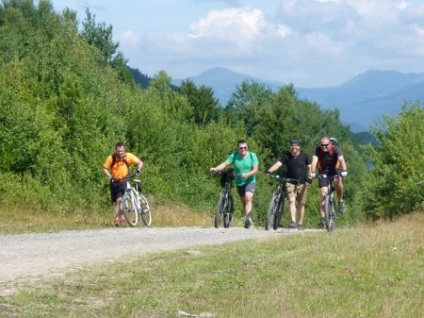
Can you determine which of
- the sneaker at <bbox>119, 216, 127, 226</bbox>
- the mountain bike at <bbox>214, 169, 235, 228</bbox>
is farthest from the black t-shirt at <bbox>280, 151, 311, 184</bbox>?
the sneaker at <bbox>119, 216, 127, 226</bbox>

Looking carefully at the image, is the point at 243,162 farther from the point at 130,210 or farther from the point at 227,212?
the point at 130,210

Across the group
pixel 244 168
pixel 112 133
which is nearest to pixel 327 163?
pixel 244 168

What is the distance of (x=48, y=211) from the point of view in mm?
23078

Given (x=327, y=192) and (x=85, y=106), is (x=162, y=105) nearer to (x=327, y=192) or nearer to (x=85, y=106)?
(x=85, y=106)

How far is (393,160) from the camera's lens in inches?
2173

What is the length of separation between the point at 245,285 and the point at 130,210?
10033 millimetres

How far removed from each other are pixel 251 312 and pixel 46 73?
3926 centimetres

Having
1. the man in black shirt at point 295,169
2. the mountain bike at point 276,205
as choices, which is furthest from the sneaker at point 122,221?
the man in black shirt at point 295,169

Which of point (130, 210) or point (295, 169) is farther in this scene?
point (130, 210)

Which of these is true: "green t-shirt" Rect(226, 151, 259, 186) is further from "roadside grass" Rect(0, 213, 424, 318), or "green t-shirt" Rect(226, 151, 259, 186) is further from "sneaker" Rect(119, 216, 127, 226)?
"roadside grass" Rect(0, 213, 424, 318)

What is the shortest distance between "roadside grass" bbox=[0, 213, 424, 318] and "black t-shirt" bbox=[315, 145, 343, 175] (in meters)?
4.76

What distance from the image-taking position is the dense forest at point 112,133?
29.0 meters

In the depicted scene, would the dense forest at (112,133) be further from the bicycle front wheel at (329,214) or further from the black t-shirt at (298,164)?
the bicycle front wheel at (329,214)

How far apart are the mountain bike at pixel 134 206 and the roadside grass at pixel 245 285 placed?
20.8 feet
